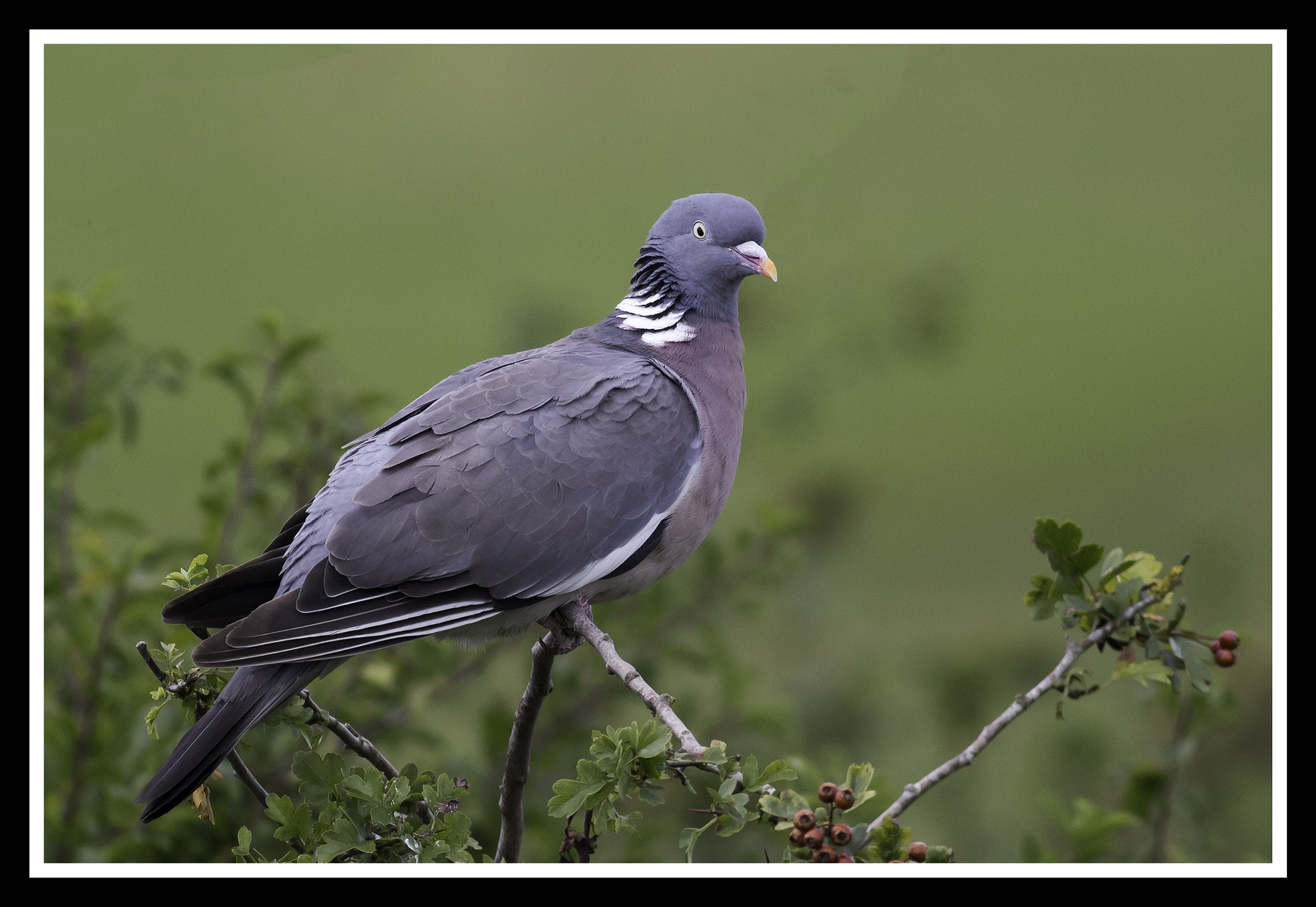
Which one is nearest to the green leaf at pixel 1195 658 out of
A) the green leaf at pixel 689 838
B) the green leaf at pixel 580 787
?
the green leaf at pixel 689 838

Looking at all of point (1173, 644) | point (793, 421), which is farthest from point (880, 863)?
point (793, 421)

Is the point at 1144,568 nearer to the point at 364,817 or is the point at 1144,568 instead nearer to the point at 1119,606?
the point at 1119,606

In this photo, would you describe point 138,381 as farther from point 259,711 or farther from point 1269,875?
point 1269,875

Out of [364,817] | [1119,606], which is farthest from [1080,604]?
[364,817]

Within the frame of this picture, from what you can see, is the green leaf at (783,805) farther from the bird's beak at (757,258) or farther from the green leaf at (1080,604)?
the bird's beak at (757,258)

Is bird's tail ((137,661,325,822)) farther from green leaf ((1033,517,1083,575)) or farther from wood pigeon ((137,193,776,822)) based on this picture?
green leaf ((1033,517,1083,575))

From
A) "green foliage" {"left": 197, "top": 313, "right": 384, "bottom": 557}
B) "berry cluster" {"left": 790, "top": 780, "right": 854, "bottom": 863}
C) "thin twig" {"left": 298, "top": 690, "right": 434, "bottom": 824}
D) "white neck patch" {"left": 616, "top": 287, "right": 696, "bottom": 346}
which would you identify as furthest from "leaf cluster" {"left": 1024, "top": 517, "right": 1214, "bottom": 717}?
"green foliage" {"left": 197, "top": 313, "right": 384, "bottom": 557}

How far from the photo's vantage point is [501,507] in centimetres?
261

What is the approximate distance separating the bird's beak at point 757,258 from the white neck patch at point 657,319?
0.69 feet

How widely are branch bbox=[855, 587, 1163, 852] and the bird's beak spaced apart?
1243 millimetres

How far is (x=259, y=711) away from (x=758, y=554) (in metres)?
1.84

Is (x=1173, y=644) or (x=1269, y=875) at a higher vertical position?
(x=1173, y=644)

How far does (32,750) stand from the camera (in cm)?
257

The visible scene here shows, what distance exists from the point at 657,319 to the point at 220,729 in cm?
151
